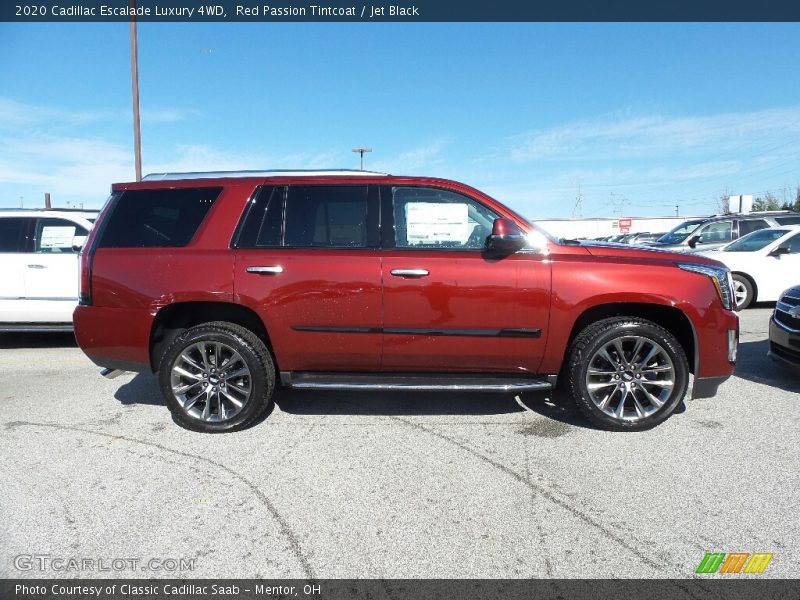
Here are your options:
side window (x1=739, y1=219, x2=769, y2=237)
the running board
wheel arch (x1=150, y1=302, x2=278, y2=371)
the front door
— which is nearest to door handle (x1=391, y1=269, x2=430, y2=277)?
the front door

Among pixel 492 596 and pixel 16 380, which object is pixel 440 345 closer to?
pixel 492 596

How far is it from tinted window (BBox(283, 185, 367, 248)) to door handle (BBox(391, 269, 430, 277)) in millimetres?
365

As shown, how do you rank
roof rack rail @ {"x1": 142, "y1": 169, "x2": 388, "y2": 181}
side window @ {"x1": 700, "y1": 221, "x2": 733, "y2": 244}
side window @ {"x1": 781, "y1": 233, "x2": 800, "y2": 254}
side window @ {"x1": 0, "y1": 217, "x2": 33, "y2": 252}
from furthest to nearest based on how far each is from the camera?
side window @ {"x1": 700, "y1": 221, "x2": 733, "y2": 244}, side window @ {"x1": 781, "y1": 233, "x2": 800, "y2": 254}, side window @ {"x1": 0, "y1": 217, "x2": 33, "y2": 252}, roof rack rail @ {"x1": 142, "y1": 169, "x2": 388, "y2": 181}

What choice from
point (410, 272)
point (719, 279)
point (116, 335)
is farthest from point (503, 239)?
point (116, 335)

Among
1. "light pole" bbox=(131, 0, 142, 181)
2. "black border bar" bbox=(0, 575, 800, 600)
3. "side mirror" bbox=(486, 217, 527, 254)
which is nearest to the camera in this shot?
"black border bar" bbox=(0, 575, 800, 600)

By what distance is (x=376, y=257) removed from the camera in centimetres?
384

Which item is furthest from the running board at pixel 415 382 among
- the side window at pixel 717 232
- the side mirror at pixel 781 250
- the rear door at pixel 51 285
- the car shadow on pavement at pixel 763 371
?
the side window at pixel 717 232

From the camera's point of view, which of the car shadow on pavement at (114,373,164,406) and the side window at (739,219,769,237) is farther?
the side window at (739,219,769,237)

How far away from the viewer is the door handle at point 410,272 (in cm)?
378

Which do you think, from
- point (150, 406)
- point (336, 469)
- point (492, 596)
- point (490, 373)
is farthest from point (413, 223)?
point (150, 406)

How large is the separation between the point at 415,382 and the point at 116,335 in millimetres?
2351

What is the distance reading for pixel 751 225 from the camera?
11.6 m

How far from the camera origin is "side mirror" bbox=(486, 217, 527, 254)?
3.70 m

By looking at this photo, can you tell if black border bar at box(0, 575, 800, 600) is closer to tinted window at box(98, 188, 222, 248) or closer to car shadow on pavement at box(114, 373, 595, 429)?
car shadow on pavement at box(114, 373, 595, 429)
